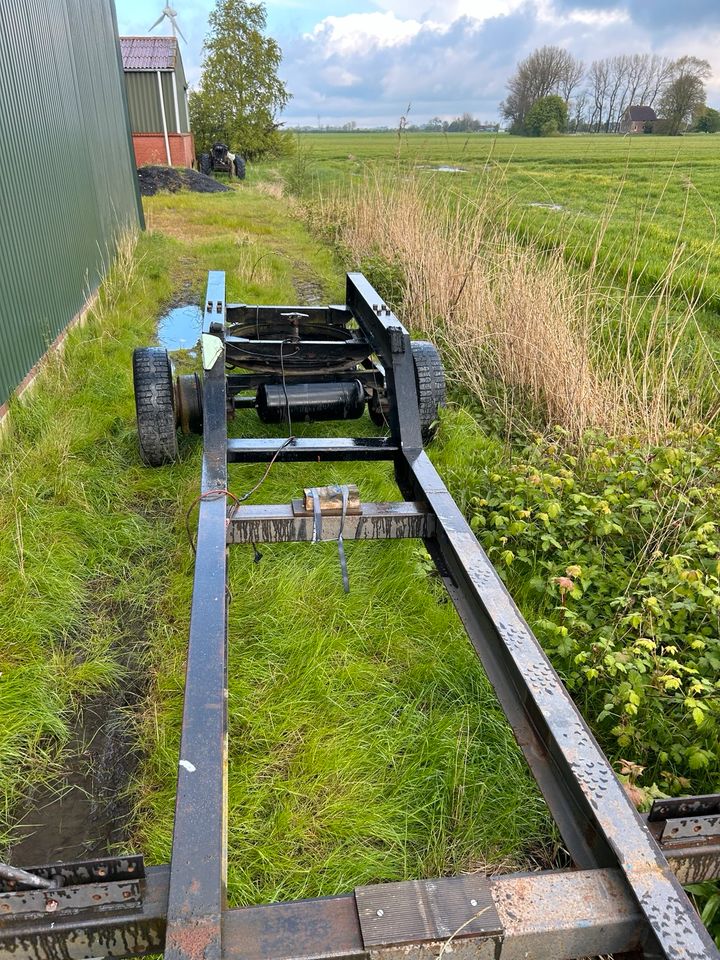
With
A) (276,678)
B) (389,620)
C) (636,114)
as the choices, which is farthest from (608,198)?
(636,114)

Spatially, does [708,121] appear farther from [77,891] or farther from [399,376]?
[77,891]

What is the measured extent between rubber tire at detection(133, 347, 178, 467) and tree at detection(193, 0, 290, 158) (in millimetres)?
35952

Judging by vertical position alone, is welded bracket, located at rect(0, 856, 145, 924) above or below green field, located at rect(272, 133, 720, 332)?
below

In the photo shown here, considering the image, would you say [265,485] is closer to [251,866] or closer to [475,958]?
[251,866]

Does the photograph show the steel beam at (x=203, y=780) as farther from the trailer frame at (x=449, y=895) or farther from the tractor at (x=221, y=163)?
the tractor at (x=221, y=163)

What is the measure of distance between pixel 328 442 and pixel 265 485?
2.87 ft

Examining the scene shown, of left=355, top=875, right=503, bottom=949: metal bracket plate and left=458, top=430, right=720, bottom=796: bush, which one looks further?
left=458, top=430, right=720, bottom=796: bush

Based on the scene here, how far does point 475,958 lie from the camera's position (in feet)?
3.71

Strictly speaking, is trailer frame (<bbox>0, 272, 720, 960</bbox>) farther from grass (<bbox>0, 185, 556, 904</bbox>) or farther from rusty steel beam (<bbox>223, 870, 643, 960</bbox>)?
grass (<bbox>0, 185, 556, 904</bbox>)

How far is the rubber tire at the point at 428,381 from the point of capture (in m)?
3.83

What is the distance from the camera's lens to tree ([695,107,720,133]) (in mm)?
40906

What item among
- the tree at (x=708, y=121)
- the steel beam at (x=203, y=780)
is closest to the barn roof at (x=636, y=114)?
the steel beam at (x=203, y=780)

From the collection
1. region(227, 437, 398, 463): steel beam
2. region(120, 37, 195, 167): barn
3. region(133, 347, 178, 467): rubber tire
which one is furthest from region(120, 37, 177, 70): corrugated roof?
region(227, 437, 398, 463): steel beam

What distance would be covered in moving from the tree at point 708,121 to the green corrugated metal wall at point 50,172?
138ft
